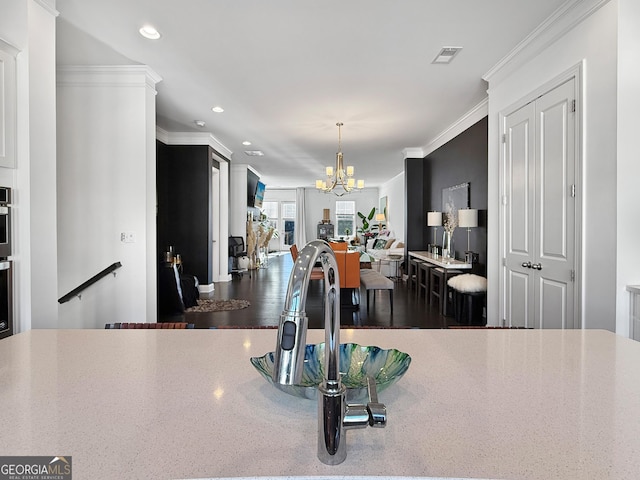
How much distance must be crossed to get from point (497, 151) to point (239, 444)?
3873 mm

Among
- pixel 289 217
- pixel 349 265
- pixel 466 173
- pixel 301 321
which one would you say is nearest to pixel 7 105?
pixel 301 321

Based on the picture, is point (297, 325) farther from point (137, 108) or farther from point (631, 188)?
point (137, 108)

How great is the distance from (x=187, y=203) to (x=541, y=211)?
557 cm

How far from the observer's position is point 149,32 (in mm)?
3170

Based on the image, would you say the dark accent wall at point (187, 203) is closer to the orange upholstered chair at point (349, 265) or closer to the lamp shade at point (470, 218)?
the orange upholstered chair at point (349, 265)

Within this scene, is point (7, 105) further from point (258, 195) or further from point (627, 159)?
point (258, 195)

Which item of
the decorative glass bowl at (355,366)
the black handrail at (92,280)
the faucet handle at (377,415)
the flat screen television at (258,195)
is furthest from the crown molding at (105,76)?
the flat screen television at (258,195)

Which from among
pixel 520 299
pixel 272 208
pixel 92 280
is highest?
pixel 272 208

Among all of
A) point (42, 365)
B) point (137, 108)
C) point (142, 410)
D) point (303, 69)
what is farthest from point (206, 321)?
point (142, 410)

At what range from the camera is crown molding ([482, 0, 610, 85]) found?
2.61 m

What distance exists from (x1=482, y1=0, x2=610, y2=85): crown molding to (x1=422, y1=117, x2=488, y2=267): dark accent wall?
1435 millimetres

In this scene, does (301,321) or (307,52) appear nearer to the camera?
(301,321)

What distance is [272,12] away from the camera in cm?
287

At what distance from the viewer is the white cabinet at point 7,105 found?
2.07 meters
